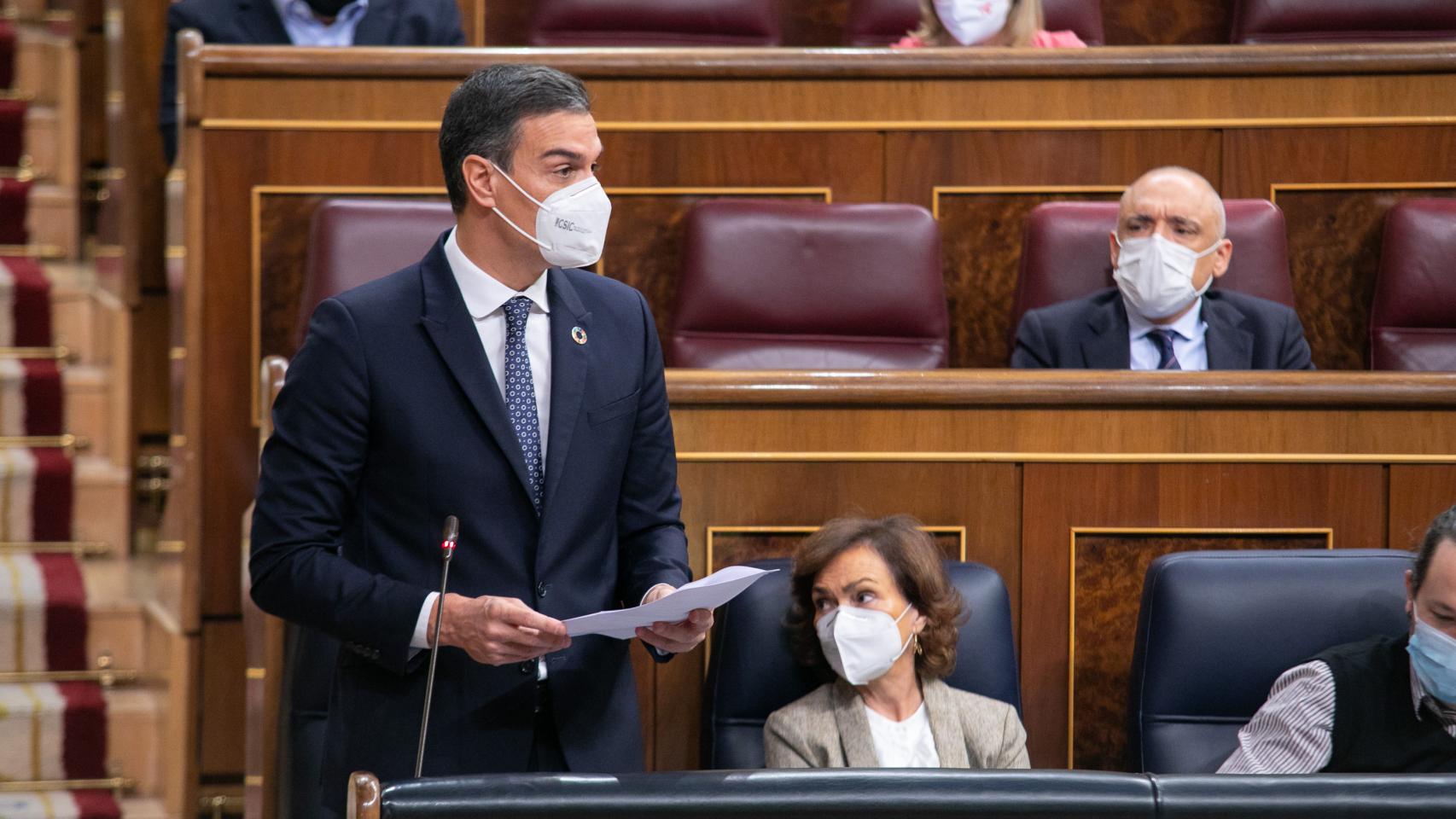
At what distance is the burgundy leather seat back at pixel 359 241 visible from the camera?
1.30m

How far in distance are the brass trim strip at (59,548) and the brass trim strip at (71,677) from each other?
0.46ft

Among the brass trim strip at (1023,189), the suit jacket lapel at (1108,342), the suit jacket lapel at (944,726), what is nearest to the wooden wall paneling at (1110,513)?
the suit jacket lapel at (944,726)

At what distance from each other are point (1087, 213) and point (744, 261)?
1.01 ft

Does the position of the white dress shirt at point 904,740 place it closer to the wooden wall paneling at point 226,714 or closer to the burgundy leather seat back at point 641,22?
the wooden wall paneling at point 226,714

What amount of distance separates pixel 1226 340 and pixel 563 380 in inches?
30.7

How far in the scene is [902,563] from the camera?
99cm

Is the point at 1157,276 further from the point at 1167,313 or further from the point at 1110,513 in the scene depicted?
the point at 1110,513

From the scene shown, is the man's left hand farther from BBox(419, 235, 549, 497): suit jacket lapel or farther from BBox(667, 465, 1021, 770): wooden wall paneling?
BBox(667, 465, 1021, 770): wooden wall paneling

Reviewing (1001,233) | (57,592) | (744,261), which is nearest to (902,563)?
(744,261)

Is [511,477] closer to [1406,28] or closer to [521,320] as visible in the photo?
[521,320]

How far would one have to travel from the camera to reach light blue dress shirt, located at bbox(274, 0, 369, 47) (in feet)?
5.16

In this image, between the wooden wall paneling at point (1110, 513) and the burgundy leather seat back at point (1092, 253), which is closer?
the wooden wall paneling at point (1110, 513)

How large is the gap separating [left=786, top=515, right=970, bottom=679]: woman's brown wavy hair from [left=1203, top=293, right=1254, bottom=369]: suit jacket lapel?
1.56ft

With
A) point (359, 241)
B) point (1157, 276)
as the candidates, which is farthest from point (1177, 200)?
point (359, 241)
